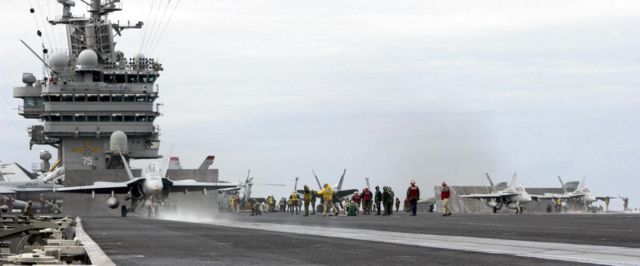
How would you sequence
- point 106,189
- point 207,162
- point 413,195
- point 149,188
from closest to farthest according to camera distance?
point 413,195 < point 149,188 < point 106,189 < point 207,162

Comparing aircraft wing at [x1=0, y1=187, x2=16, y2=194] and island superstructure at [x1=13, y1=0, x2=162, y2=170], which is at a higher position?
island superstructure at [x1=13, y1=0, x2=162, y2=170]

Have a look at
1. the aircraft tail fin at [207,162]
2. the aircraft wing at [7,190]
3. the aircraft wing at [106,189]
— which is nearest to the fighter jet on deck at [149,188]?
the aircraft wing at [106,189]

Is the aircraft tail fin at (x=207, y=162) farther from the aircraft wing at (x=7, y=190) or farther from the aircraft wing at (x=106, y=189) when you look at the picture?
the aircraft wing at (x=106, y=189)

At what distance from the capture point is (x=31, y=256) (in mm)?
6742

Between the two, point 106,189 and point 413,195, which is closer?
point 413,195

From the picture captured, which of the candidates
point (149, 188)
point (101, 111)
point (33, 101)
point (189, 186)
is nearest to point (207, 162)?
point (101, 111)

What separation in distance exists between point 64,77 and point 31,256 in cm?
9088

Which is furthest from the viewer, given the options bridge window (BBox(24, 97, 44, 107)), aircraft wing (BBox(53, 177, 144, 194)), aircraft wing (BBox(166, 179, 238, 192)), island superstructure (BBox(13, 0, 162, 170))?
bridge window (BBox(24, 97, 44, 107))

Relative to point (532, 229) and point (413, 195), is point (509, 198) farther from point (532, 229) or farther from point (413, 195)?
point (532, 229)

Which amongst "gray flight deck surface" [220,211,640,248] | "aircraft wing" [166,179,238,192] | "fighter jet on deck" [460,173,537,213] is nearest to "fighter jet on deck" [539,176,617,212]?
"fighter jet on deck" [460,173,537,213]

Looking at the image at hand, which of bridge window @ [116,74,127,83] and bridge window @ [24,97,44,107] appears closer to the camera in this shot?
bridge window @ [116,74,127,83]

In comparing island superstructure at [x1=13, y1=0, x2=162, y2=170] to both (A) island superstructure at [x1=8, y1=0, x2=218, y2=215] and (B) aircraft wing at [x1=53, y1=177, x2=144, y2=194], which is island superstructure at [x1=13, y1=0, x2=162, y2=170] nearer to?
(A) island superstructure at [x1=8, y1=0, x2=218, y2=215]

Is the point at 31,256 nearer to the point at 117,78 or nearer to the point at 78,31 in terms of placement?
the point at 117,78


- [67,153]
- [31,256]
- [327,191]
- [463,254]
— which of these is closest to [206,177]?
[67,153]
